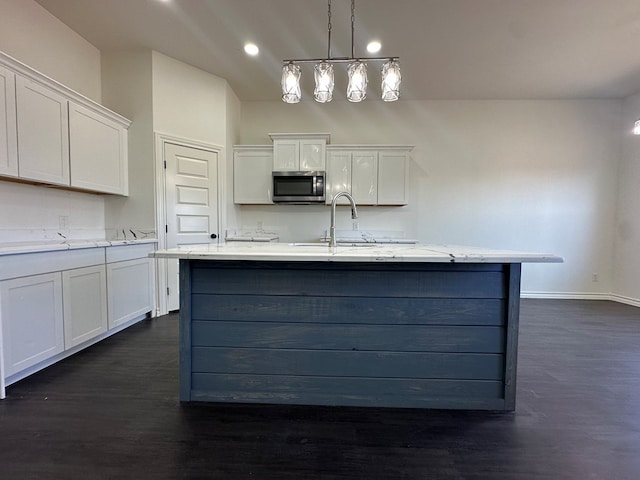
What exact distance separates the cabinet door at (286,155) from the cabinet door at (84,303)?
95.4 inches

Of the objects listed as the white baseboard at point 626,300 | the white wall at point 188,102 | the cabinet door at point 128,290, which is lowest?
the white baseboard at point 626,300

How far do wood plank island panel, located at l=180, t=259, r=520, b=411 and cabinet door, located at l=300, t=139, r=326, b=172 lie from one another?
2.65 metres

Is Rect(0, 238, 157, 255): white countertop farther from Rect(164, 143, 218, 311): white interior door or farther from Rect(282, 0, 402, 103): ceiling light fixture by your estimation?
Rect(282, 0, 402, 103): ceiling light fixture

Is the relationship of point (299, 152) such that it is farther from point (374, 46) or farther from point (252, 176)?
point (374, 46)

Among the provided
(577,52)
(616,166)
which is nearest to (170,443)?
(577,52)

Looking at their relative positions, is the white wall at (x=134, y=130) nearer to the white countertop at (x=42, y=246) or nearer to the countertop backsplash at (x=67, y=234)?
the countertop backsplash at (x=67, y=234)

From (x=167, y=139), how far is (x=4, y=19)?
4.77 ft

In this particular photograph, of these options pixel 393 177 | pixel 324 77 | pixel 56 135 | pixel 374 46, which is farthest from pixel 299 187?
pixel 56 135

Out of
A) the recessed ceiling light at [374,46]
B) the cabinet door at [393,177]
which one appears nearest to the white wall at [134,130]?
the recessed ceiling light at [374,46]

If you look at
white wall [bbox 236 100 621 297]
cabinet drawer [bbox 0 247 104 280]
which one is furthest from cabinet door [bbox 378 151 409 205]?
cabinet drawer [bbox 0 247 104 280]

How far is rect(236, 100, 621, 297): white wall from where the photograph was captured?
169 inches

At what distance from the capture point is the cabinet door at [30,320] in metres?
1.84

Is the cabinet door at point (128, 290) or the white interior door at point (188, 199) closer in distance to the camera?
the cabinet door at point (128, 290)

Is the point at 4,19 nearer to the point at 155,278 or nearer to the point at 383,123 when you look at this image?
the point at 155,278
